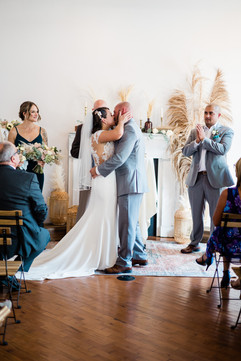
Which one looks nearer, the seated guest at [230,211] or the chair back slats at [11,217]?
the chair back slats at [11,217]

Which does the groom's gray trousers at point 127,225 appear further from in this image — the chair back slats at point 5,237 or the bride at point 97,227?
the chair back slats at point 5,237

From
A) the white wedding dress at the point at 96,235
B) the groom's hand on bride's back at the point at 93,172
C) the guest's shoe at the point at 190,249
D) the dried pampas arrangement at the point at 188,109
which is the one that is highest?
the dried pampas arrangement at the point at 188,109

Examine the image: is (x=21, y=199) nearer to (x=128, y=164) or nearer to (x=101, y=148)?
(x=101, y=148)

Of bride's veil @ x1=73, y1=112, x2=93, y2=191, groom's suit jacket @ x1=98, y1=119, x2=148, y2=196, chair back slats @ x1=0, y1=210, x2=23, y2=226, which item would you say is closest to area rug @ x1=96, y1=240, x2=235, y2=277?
groom's suit jacket @ x1=98, y1=119, x2=148, y2=196

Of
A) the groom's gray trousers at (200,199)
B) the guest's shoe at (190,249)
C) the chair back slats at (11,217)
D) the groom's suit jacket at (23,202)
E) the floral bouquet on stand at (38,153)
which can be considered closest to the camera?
the chair back slats at (11,217)

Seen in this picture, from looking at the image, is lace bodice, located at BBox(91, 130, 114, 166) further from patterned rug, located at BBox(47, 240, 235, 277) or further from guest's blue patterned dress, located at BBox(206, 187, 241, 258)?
guest's blue patterned dress, located at BBox(206, 187, 241, 258)

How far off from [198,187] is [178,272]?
1352mm

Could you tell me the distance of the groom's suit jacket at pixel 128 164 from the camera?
4246 mm

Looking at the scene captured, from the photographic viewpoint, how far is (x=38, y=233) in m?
3.60

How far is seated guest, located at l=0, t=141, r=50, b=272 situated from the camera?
11.2 ft

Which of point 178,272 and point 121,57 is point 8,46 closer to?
point 121,57

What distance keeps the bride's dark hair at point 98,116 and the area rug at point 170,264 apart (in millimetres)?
1588

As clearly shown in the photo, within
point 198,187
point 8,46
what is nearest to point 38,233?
point 198,187

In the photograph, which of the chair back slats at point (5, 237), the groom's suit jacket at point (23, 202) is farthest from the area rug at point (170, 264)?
the chair back slats at point (5, 237)
